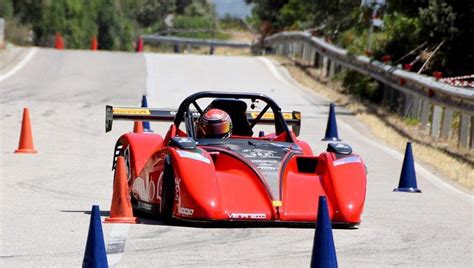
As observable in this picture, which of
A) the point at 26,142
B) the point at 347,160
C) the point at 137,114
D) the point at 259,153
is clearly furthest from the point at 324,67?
the point at 259,153

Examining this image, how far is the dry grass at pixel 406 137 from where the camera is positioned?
17016mm

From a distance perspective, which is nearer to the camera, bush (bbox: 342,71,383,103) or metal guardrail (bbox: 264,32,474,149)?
metal guardrail (bbox: 264,32,474,149)

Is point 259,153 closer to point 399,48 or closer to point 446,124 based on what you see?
point 446,124

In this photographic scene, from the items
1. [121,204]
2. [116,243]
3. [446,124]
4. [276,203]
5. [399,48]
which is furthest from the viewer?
[399,48]

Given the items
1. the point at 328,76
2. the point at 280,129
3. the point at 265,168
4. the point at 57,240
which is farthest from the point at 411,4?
the point at 57,240

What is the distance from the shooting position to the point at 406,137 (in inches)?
841

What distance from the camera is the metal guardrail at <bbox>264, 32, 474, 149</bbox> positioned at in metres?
19.2

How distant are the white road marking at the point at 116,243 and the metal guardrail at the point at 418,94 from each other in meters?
9.19

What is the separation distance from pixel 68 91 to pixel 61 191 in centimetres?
1493

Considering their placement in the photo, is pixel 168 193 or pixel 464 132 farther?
pixel 464 132

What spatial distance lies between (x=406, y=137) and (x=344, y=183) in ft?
34.1

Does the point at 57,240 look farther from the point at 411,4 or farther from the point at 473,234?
the point at 411,4

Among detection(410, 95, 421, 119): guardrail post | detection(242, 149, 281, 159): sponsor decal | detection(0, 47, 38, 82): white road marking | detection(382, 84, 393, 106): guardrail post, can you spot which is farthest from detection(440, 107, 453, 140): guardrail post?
detection(0, 47, 38, 82): white road marking

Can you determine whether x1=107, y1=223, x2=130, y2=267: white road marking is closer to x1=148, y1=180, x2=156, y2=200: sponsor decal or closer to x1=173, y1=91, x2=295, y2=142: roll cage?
x1=148, y1=180, x2=156, y2=200: sponsor decal
